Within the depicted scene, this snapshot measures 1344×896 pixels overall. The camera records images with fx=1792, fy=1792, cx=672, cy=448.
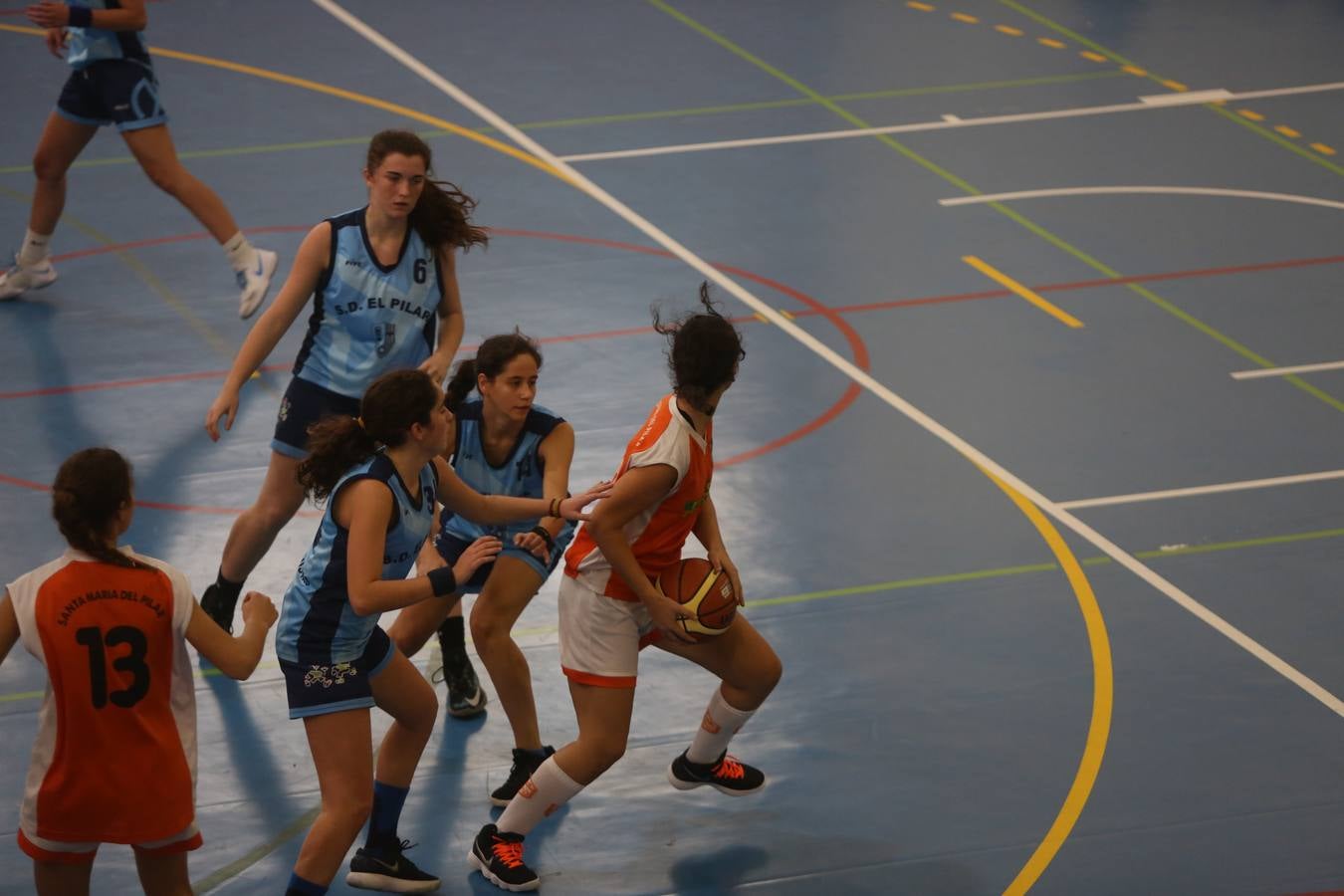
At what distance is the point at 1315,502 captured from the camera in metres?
8.83

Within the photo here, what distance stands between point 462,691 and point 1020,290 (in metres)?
5.51

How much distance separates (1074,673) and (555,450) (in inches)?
96.8

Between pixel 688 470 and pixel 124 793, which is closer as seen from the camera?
pixel 124 793

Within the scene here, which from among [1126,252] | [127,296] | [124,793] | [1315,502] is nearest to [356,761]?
[124,793]

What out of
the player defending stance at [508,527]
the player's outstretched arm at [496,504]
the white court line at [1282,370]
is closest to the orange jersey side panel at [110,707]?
the player's outstretched arm at [496,504]

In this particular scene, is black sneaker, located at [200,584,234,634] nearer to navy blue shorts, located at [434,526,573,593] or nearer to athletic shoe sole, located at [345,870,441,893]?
navy blue shorts, located at [434,526,573,593]

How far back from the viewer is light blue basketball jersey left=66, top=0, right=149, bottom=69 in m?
10.1

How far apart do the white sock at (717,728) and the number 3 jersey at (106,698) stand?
202 centimetres

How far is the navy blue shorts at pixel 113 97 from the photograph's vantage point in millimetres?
10242

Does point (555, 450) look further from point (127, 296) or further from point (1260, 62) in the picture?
point (1260, 62)

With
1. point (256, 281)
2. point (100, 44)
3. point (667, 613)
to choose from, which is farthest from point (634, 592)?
point (100, 44)

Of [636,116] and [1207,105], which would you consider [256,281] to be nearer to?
[636,116]

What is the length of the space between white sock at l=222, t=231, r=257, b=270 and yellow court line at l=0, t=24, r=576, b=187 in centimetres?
310

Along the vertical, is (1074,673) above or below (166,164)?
below
